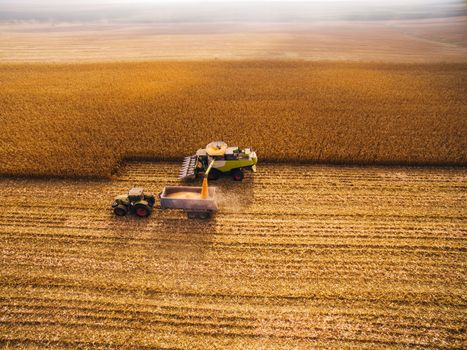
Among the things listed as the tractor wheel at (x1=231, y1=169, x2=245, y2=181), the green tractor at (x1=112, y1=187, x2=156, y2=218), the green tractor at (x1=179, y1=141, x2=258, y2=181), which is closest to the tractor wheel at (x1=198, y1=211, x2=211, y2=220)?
the green tractor at (x1=112, y1=187, x2=156, y2=218)

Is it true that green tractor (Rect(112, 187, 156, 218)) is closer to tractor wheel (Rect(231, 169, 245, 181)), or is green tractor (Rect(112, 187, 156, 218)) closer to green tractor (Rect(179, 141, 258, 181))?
green tractor (Rect(179, 141, 258, 181))

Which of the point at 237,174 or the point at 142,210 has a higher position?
the point at 237,174

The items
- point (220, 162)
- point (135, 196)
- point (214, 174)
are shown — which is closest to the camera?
point (135, 196)

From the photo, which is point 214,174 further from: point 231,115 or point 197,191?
point 231,115

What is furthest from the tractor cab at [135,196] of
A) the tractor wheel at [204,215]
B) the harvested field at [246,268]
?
the tractor wheel at [204,215]

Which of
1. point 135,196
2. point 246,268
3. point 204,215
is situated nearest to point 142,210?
point 135,196

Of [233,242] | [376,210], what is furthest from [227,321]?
[376,210]

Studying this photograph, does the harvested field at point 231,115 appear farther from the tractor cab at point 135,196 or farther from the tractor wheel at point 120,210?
the tractor cab at point 135,196
